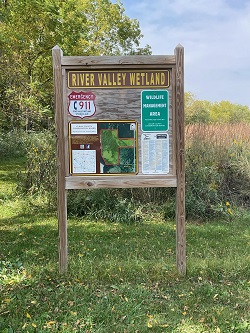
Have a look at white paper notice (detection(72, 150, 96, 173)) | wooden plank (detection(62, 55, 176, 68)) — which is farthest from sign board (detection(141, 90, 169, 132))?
white paper notice (detection(72, 150, 96, 173))

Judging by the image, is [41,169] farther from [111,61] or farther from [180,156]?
[180,156]

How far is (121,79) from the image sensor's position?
381 centimetres

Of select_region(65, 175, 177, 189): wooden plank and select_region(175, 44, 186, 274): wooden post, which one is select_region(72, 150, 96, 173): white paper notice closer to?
select_region(65, 175, 177, 189): wooden plank

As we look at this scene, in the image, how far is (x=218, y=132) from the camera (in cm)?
873

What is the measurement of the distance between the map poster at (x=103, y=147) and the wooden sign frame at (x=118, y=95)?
0.18 feet

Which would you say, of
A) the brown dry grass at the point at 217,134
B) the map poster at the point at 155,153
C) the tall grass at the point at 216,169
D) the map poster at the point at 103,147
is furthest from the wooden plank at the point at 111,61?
the brown dry grass at the point at 217,134

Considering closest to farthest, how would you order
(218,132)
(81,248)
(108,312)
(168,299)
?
(108,312) → (168,299) → (81,248) → (218,132)

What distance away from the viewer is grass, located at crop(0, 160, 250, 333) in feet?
9.88

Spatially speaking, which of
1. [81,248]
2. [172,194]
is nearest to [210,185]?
[172,194]

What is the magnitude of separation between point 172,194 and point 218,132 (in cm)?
258

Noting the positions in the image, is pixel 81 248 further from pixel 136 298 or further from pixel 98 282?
pixel 136 298

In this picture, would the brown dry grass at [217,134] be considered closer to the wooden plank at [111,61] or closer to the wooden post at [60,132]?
the wooden plank at [111,61]

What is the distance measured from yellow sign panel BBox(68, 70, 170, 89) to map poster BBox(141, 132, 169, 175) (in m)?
0.55

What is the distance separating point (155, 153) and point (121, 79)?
89 centimetres
